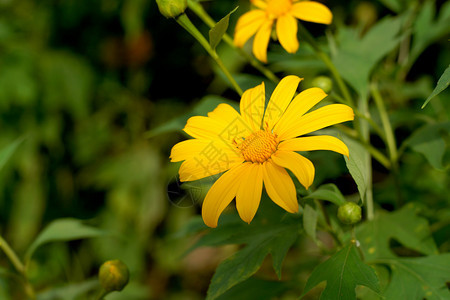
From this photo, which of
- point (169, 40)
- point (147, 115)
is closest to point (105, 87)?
point (147, 115)

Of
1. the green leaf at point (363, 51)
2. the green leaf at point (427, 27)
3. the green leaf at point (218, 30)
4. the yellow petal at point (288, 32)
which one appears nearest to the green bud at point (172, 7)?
the green leaf at point (218, 30)

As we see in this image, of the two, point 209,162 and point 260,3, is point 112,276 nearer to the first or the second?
point 209,162

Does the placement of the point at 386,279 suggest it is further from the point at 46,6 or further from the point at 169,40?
the point at 46,6

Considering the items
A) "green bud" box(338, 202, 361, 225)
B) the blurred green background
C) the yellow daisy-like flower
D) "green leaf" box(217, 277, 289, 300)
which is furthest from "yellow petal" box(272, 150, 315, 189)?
the blurred green background

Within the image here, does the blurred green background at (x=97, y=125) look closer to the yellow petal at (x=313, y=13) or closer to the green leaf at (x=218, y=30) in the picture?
the yellow petal at (x=313, y=13)

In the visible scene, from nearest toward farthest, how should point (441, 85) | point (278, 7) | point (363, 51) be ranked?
point (441, 85)
point (278, 7)
point (363, 51)

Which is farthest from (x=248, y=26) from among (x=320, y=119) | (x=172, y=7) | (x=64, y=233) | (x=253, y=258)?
(x=64, y=233)

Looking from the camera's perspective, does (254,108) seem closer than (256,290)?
Yes
